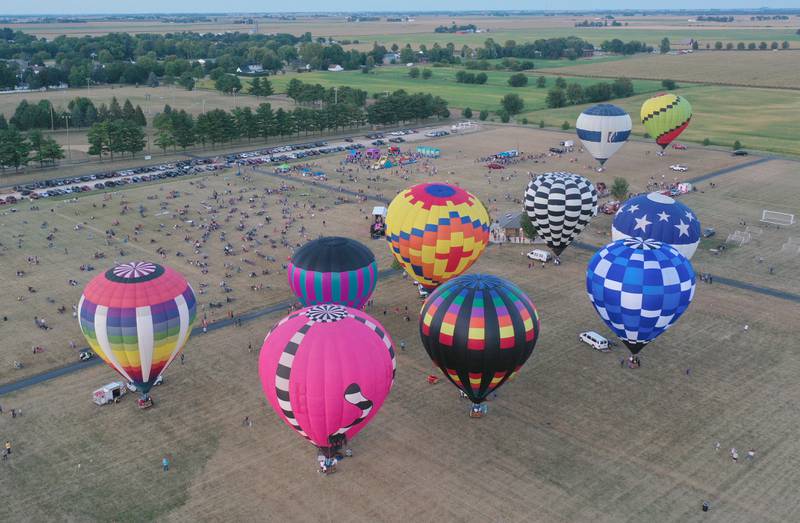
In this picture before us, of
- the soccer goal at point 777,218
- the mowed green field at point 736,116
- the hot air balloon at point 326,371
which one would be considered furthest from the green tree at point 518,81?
the hot air balloon at point 326,371

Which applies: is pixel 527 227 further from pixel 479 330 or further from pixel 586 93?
pixel 586 93

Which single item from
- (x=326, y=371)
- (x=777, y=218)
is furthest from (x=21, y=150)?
(x=777, y=218)

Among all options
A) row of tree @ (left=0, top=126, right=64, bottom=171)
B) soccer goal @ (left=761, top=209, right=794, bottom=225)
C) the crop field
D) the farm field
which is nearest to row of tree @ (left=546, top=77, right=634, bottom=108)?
the crop field

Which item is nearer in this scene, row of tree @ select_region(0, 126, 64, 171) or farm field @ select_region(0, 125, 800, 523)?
farm field @ select_region(0, 125, 800, 523)

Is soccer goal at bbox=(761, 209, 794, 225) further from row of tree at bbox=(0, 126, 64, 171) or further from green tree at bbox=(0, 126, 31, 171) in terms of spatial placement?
green tree at bbox=(0, 126, 31, 171)

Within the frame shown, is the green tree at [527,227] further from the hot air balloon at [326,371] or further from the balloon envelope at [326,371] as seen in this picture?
the balloon envelope at [326,371]

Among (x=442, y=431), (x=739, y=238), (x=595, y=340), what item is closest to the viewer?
(x=442, y=431)
